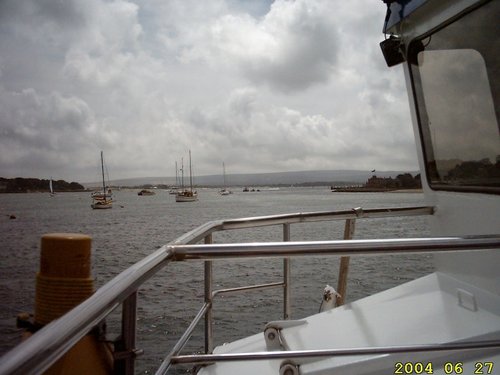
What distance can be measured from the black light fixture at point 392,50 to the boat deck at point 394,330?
185 centimetres

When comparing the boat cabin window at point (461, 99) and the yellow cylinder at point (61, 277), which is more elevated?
the boat cabin window at point (461, 99)

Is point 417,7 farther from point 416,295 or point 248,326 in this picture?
point 248,326

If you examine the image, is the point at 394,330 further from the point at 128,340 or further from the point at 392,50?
the point at 392,50

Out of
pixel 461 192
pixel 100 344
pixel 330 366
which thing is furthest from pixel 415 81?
pixel 100 344

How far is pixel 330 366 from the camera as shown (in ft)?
7.14

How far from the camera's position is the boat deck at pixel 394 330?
211 cm

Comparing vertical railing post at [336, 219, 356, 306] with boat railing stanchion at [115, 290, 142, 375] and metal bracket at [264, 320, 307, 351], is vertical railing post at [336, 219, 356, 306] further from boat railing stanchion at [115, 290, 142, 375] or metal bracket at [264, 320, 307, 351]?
boat railing stanchion at [115, 290, 142, 375]

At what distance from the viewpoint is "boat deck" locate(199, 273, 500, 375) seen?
2.11 meters

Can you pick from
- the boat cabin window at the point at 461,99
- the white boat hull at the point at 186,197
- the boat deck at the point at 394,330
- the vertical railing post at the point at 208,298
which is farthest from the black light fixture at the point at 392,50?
the white boat hull at the point at 186,197

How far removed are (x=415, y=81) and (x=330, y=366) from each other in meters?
2.44

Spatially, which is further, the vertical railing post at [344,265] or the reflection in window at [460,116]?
the vertical railing post at [344,265]

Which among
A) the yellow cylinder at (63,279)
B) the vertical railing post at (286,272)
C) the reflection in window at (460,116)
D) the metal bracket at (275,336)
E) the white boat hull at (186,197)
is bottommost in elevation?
the white boat hull at (186,197)

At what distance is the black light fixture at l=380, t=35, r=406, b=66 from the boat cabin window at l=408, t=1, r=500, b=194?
0.10 meters

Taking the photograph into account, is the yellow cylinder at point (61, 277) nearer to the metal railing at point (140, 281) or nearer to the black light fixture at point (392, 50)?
the metal railing at point (140, 281)
